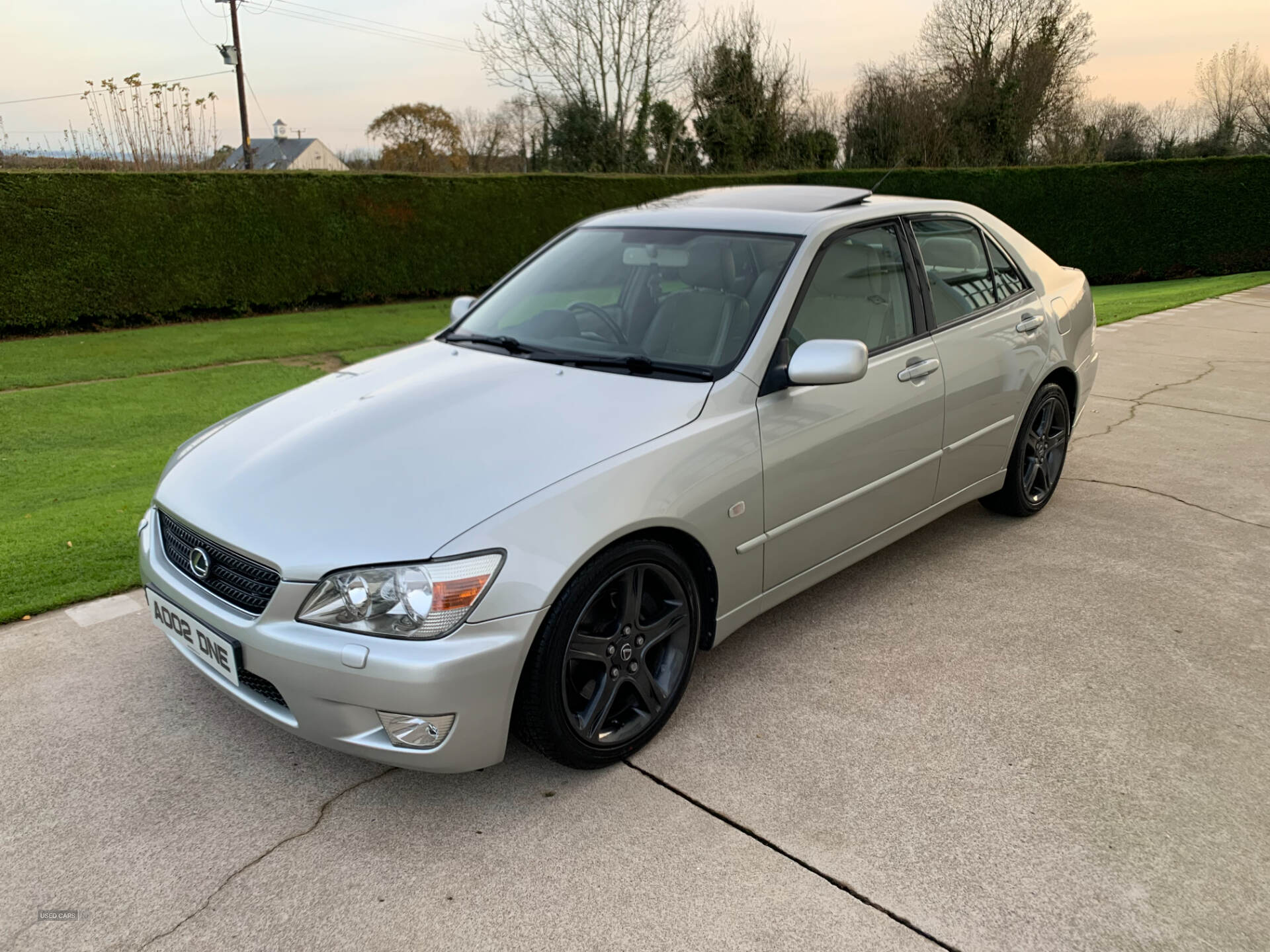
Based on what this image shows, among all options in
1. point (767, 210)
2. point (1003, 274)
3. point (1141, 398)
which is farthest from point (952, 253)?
point (1141, 398)

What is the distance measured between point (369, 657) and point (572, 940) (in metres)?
0.83

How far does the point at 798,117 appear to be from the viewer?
2880 cm

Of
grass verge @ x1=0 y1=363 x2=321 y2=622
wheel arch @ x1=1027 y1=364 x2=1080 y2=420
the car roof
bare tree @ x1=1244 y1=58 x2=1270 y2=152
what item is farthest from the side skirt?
bare tree @ x1=1244 y1=58 x2=1270 y2=152

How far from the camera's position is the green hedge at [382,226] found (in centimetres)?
1327

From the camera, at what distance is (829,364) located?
10.0 ft

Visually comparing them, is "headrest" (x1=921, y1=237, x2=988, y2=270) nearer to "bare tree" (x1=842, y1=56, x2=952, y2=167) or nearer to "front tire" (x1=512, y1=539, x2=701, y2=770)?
"front tire" (x1=512, y1=539, x2=701, y2=770)

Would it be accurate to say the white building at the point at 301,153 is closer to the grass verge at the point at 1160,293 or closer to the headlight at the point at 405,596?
the grass verge at the point at 1160,293

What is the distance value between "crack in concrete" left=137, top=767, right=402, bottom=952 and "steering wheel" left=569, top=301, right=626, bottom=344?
5.45 feet

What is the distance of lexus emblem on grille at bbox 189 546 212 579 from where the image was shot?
107 inches

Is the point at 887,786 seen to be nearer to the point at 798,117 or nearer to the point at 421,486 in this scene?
the point at 421,486

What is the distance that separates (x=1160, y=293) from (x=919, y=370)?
1505 cm

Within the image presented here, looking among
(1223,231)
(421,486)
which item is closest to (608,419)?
(421,486)

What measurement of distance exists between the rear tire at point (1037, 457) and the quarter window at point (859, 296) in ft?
3.87

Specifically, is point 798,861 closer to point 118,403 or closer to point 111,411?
point 111,411
